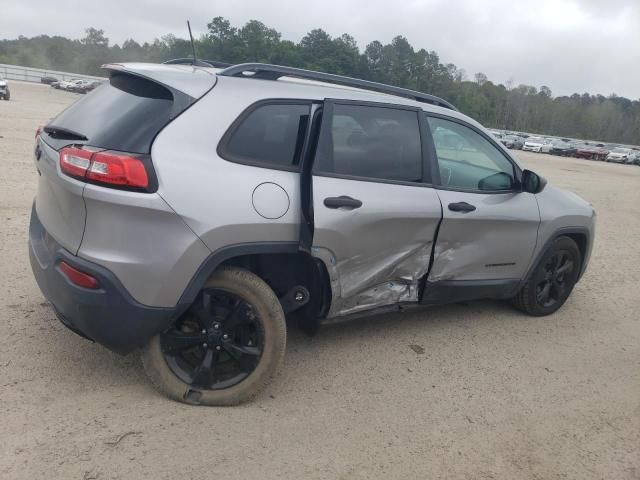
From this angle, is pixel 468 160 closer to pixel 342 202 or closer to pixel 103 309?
pixel 342 202

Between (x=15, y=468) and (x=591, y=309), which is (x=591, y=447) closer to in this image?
(x=591, y=309)

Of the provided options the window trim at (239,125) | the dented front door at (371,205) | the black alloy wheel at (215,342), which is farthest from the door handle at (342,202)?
the black alloy wheel at (215,342)

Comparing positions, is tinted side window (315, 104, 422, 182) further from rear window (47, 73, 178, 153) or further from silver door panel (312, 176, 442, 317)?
rear window (47, 73, 178, 153)

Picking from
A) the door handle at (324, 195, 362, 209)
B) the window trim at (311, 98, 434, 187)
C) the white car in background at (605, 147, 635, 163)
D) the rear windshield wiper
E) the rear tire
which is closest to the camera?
the rear windshield wiper

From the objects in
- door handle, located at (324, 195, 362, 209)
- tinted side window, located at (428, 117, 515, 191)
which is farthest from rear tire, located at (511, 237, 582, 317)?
door handle, located at (324, 195, 362, 209)

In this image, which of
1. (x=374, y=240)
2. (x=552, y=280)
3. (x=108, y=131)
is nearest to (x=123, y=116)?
(x=108, y=131)

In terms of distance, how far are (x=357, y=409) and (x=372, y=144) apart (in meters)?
1.61

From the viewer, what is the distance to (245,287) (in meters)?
3.04

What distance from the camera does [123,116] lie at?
288 cm

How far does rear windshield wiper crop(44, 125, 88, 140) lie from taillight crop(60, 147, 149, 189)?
25 cm

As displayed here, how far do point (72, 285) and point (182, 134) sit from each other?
918 millimetres

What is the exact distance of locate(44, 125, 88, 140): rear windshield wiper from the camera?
2934 millimetres

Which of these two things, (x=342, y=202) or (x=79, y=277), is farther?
(x=342, y=202)

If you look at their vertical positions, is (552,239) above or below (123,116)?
below
